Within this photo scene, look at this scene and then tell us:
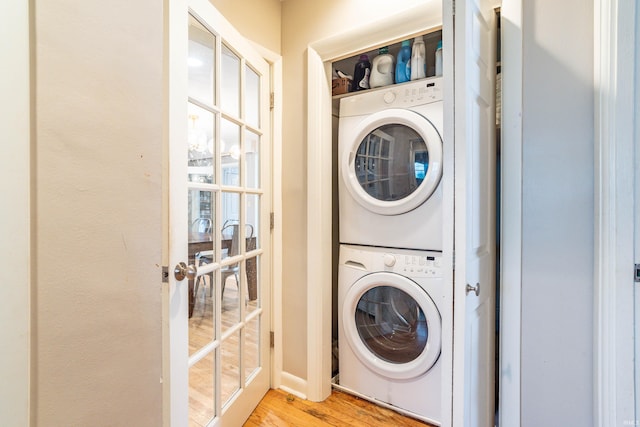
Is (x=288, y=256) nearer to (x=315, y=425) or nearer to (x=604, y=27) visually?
(x=315, y=425)

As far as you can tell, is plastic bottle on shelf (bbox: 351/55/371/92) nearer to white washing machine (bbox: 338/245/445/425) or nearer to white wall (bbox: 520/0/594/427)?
white wall (bbox: 520/0/594/427)

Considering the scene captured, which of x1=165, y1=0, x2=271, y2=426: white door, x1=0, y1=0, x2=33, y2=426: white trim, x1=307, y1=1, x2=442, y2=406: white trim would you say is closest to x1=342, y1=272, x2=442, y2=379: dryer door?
x1=307, y1=1, x2=442, y2=406: white trim

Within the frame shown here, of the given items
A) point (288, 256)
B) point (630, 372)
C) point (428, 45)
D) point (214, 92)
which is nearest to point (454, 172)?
point (630, 372)

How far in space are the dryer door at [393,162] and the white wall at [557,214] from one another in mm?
421

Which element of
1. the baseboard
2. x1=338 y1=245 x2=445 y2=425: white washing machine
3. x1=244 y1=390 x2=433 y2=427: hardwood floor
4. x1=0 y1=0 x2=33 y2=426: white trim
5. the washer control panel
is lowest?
x1=244 y1=390 x2=433 y2=427: hardwood floor

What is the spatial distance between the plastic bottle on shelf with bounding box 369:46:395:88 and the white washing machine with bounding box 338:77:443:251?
0.10 meters

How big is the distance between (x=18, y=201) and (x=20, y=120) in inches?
4.2

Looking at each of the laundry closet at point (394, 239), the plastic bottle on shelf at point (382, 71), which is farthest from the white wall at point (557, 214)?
the plastic bottle on shelf at point (382, 71)

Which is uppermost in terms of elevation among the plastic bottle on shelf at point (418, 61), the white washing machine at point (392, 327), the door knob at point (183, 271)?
the plastic bottle on shelf at point (418, 61)

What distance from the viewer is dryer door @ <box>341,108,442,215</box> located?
150 cm

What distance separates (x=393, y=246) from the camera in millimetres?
1636

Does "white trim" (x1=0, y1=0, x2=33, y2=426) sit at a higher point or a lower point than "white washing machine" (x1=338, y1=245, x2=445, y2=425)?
higher

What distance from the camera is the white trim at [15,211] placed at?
0.37 metres

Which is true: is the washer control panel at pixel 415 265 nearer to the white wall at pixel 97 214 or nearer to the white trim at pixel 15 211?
the white wall at pixel 97 214
